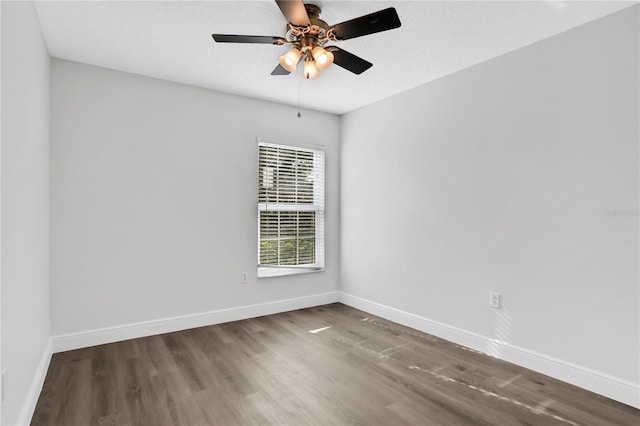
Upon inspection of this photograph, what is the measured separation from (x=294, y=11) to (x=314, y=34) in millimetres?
323

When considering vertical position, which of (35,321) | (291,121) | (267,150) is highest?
(291,121)

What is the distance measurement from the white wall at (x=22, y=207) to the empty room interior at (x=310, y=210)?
0.02m

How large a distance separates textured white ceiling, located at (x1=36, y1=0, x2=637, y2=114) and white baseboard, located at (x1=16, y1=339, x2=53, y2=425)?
2.40m

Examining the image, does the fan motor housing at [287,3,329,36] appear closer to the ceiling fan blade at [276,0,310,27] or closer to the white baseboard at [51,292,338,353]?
the ceiling fan blade at [276,0,310,27]

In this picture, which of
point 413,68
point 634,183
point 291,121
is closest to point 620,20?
point 634,183

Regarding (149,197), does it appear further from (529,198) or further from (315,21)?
(529,198)

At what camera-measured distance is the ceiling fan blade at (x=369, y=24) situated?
1.83 metres

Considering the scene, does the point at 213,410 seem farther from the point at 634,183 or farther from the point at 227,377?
the point at 634,183

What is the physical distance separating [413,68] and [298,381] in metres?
2.80

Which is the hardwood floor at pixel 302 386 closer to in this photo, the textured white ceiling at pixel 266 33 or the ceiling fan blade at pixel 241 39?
the ceiling fan blade at pixel 241 39

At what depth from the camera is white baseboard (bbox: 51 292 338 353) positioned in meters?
3.05

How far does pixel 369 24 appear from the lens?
6.35 feet

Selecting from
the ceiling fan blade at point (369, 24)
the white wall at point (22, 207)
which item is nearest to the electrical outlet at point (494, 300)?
the ceiling fan blade at point (369, 24)

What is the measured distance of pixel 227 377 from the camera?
254 centimetres
